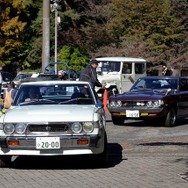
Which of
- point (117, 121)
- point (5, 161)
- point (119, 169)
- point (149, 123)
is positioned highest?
point (5, 161)

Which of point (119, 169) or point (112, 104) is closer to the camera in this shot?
point (119, 169)

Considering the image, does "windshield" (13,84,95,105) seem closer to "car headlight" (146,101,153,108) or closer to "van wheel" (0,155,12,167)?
"van wheel" (0,155,12,167)

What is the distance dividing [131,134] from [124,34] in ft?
103

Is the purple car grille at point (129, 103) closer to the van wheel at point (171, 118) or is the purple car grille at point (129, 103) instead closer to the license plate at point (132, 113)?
the license plate at point (132, 113)

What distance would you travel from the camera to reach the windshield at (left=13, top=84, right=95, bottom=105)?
10367 mm

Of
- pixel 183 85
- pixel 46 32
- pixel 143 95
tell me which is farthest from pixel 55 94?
pixel 46 32

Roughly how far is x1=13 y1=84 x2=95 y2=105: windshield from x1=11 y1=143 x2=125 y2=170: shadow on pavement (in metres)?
1.03

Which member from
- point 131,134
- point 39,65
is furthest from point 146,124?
point 39,65

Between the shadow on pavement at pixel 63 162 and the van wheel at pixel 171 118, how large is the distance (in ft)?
16.7

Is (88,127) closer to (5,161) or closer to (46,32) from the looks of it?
(5,161)

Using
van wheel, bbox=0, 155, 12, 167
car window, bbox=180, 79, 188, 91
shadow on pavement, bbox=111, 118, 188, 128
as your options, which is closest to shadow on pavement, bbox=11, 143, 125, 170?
van wheel, bbox=0, 155, 12, 167

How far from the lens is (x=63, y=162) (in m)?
10.3

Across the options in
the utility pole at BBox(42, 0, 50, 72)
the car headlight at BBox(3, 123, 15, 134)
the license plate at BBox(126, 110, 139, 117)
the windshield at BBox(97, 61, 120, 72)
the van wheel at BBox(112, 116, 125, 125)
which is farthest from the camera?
the windshield at BBox(97, 61, 120, 72)

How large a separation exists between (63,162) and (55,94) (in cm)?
132
